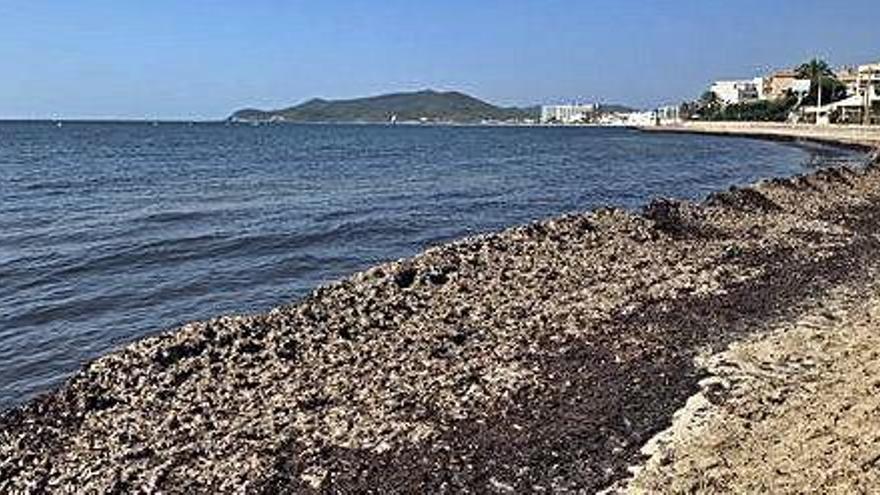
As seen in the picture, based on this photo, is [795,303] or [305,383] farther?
[795,303]

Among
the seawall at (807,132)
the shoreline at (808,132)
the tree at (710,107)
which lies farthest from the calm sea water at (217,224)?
the tree at (710,107)

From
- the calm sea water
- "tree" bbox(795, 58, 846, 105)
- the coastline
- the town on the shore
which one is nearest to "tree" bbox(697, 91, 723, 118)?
the town on the shore

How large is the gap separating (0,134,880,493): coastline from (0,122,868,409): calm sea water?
2727mm

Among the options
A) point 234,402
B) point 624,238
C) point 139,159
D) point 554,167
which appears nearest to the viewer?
point 234,402

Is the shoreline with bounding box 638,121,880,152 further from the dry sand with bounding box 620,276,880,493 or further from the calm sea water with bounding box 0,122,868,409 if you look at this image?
the dry sand with bounding box 620,276,880,493

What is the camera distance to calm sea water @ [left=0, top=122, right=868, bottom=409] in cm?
1617

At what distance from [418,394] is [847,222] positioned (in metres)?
16.0

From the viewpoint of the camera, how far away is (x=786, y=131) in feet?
329

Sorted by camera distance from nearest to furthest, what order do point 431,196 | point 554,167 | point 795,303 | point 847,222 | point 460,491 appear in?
point 460,491 → point 795,303 → point 847,222 → point 431,196 → point 554,167

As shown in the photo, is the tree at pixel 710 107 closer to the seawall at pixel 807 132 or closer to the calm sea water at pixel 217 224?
the seawall at pixel 807 132

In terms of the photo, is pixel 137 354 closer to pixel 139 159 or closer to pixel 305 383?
pixel 305 383

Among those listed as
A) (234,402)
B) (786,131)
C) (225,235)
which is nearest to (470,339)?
(234,402)

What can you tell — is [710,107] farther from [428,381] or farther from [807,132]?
[428,381]

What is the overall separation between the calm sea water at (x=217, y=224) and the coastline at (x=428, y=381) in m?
2.73
